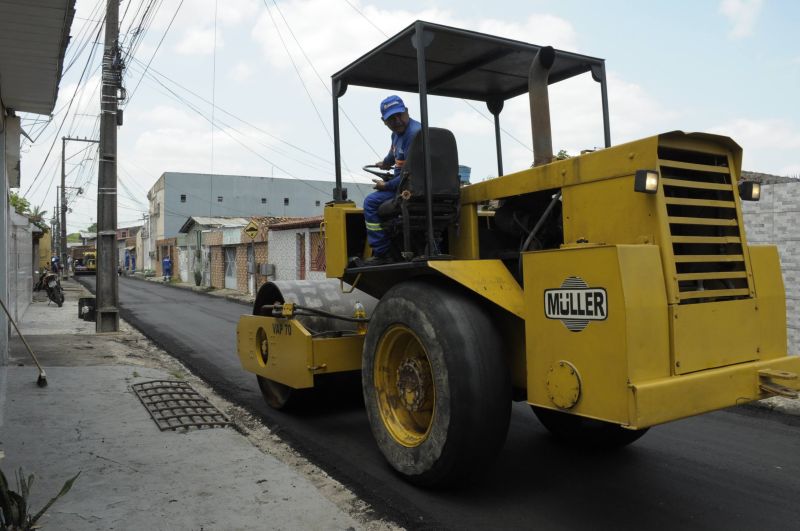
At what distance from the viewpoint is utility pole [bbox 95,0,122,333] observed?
11781 millimetres

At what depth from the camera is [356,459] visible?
494 centimetres

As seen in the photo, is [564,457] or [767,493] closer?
[767,493]

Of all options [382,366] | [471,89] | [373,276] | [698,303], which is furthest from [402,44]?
[698,303]

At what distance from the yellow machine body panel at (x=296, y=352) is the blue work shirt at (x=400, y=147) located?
1.39 metres

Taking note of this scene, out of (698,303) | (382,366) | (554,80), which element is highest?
(554,80)

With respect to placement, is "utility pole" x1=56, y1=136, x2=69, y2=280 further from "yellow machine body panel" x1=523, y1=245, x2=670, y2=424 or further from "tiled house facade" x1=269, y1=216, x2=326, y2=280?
"yellow machine body panel" x1=523, y1=245, x2=670, y2=424

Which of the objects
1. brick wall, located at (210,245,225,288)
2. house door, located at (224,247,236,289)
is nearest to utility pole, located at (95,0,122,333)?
house door, located at (224,247,236,289)

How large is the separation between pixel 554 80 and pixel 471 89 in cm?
75

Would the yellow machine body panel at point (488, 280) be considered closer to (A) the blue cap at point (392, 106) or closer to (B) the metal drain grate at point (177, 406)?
(A) the blue cap at point (392, 106)

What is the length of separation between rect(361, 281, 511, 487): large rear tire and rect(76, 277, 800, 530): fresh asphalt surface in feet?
0.97

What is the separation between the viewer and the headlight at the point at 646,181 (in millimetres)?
3307

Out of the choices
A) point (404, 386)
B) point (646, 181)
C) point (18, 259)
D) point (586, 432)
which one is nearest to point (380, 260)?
point (404, 386)

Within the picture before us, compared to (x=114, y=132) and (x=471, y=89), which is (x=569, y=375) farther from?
(x=114, y=132)

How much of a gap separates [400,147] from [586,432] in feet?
8.70
